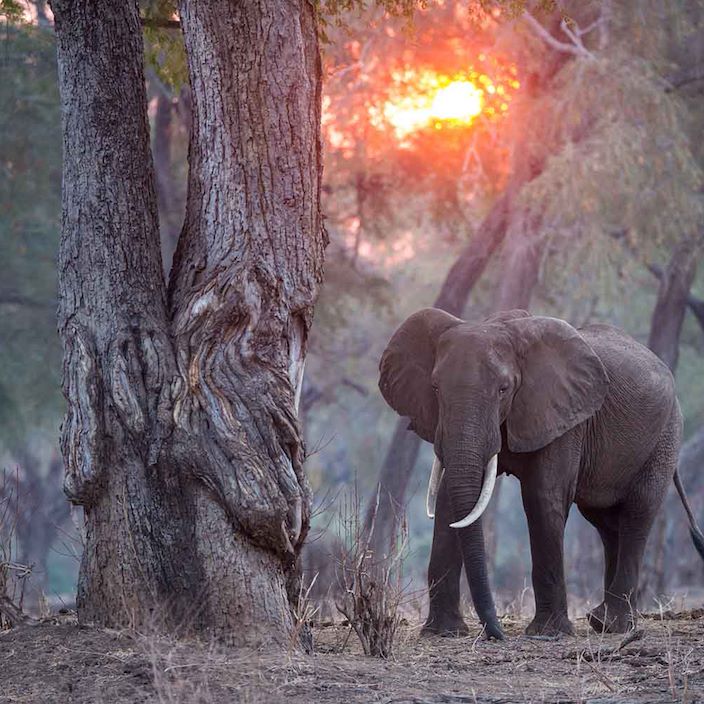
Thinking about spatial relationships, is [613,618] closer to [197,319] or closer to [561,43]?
[197,319]

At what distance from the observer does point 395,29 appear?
17547 millimetres

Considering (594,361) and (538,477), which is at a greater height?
(594,361)

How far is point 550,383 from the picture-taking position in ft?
29.9

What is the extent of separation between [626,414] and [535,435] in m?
1.34

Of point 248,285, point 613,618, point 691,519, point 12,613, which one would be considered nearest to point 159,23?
point 248,285

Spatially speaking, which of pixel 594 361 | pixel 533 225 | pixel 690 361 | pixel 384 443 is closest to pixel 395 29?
pixel 533 225

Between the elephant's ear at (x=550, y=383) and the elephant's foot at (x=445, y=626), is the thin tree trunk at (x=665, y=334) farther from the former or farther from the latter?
the elephant's foot at (x=445, y=626)

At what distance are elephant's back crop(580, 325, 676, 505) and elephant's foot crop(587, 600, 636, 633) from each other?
2.98 ft

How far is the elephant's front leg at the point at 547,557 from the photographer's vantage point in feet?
29.3

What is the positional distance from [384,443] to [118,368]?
1113 inches

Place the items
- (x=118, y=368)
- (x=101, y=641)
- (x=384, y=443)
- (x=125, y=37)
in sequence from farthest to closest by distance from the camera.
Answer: (x=384, y=443), (x=125, y=37), (x=118, y=368), (x=101, y=641)

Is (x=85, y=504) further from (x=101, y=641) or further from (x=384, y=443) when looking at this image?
(x=384, y=443)

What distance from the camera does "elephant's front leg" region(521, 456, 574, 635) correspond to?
8922 mm

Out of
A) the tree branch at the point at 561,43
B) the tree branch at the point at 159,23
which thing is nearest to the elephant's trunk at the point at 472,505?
the tree branch at the point at 159,23
